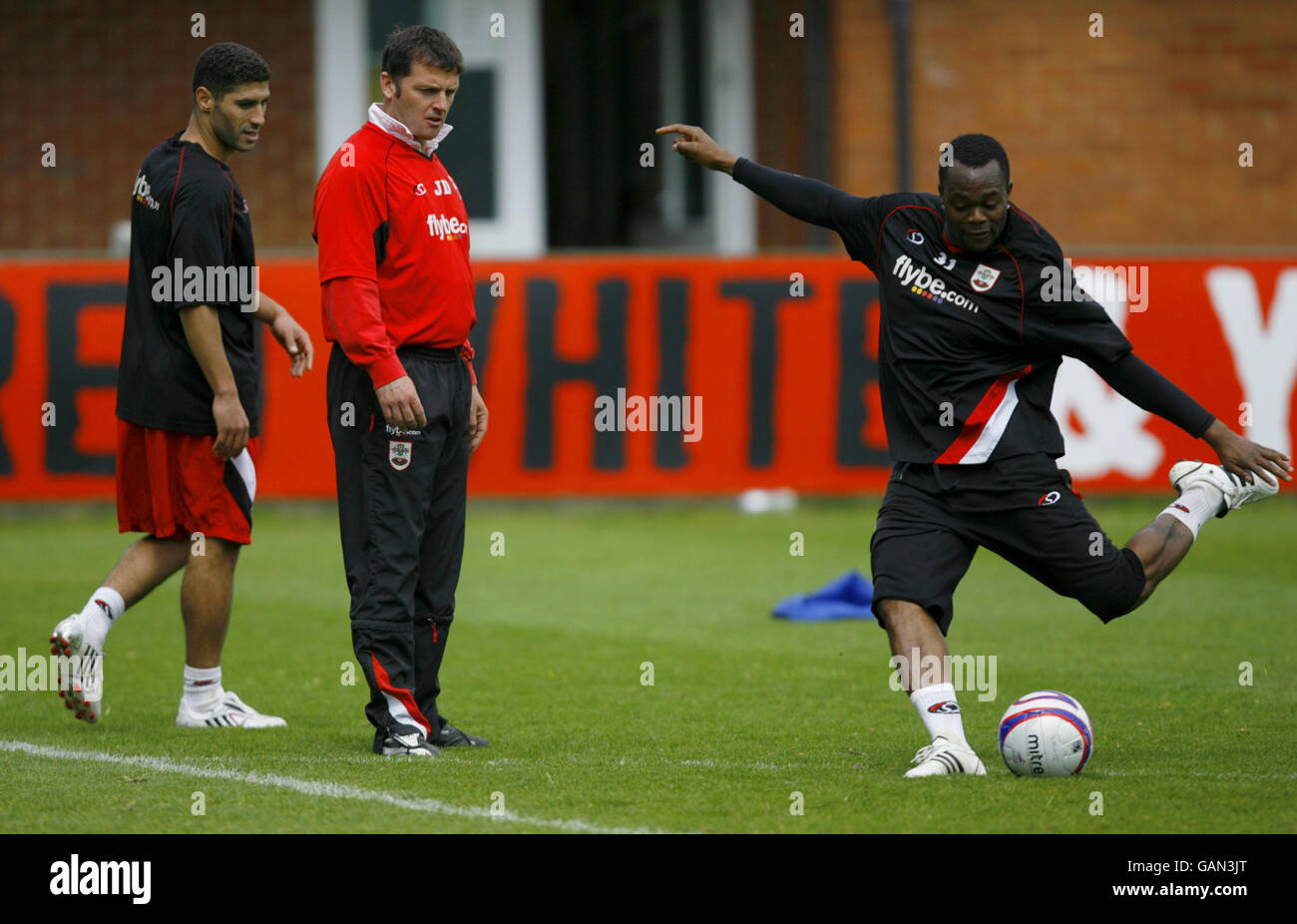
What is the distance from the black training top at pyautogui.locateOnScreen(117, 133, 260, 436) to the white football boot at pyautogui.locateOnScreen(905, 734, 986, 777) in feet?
9.21

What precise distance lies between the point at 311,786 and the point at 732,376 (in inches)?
356

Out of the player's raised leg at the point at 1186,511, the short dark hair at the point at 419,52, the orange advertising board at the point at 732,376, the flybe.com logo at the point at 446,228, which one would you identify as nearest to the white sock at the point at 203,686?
the flybe.com logo at the point at 446,228

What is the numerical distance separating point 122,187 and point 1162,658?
43.9ft

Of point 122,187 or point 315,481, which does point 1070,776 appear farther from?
point 122,187

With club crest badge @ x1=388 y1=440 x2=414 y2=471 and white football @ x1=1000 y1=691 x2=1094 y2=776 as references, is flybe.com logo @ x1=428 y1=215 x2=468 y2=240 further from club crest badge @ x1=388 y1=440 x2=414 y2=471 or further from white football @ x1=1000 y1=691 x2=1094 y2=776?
white football @ x1=1000 y1=691 x2=1094 y2=776

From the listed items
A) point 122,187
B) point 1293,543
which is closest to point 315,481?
point 122,187

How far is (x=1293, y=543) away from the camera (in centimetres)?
1266

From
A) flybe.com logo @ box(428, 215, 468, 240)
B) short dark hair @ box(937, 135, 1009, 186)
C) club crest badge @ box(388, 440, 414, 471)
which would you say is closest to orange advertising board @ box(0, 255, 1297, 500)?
flybe.com logo @ box(428, 215, 468, 240)

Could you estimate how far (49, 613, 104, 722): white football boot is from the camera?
6.56 m

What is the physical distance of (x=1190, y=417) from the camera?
6035 mm

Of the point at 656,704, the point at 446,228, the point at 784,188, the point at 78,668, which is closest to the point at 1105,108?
the point at 656,704

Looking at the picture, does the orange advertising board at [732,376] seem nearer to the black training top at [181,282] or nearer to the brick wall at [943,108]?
the brick wall at [943,108]

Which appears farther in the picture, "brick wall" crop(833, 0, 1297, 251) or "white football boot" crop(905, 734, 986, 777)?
"brick wall" crop(833, 0, 1297, 251)

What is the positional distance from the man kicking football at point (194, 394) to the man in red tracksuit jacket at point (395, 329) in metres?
0.67
